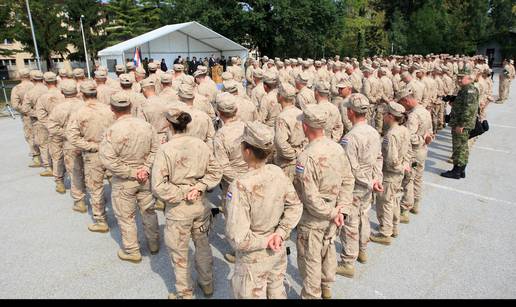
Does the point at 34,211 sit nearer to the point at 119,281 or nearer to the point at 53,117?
the point at 53,117

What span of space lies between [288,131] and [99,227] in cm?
332

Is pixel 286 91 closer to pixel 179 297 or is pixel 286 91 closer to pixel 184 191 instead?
pixel 184 191

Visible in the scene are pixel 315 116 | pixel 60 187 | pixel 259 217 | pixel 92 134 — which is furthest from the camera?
pixel 60 187

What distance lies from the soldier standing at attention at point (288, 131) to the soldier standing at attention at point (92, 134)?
2564mm

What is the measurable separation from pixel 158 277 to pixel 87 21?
156ft

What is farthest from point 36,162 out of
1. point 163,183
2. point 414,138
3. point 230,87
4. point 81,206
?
point 414,138

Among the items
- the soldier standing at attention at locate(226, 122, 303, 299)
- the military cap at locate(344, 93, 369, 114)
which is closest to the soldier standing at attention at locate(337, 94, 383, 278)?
the military cap at locate(344, 93, 369, 114)

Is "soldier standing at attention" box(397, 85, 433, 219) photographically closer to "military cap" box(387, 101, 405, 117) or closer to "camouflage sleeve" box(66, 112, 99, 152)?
"military cap" box(387, 101, 405, 117)

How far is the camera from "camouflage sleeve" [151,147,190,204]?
3279mm

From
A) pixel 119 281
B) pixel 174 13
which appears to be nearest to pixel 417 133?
pixel 119 281

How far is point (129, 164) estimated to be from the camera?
4.16 meters

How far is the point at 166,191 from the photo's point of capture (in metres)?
3.29

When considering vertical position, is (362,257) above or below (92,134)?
below

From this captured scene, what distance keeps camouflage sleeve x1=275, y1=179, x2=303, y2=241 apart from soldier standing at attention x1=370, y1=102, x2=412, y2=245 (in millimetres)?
2382
